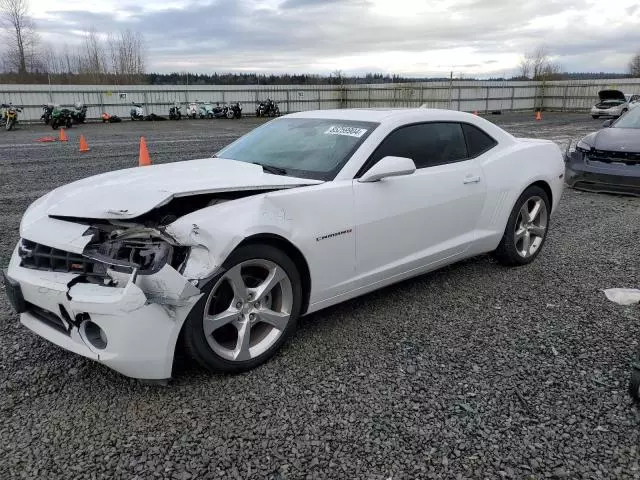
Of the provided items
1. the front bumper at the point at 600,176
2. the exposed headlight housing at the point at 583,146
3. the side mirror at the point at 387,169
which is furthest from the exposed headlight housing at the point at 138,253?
the exposed headlight housing at the point at 583,146

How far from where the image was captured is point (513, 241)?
4.76 m

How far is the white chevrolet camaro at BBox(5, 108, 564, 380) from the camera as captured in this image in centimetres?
267

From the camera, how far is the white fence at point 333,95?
28.9m

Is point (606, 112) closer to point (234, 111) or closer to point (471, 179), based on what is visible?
point (234, 111)

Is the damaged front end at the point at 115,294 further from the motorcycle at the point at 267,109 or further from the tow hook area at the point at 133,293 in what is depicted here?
the motorcycle at the point at 267,109

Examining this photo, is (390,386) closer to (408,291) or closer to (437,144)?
(408,291)

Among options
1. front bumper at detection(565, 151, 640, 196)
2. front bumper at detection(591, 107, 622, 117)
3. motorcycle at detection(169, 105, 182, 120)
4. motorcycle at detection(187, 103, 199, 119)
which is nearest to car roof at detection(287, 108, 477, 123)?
front bumper at detection(565, 151, 640, 196)

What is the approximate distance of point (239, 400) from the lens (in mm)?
2818

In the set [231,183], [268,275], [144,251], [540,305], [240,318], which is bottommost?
[540,305]

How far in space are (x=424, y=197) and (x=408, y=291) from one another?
88 cm

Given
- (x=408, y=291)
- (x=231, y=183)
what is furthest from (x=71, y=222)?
(x=408, y=291)

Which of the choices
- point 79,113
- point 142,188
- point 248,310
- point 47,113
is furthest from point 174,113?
point 248,310

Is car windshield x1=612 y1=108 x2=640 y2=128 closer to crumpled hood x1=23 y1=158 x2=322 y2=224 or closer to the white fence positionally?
crumpled hood x1=23 y1=158 x2=322 y2=224

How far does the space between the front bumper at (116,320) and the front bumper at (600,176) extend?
24.8ft
